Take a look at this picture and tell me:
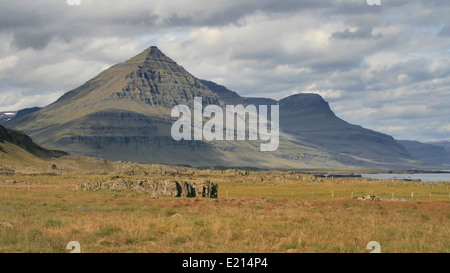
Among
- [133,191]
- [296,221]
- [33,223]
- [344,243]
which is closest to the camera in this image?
[344,243]

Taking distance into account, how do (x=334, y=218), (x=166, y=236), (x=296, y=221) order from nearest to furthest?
(x=166, y=236) → (x=296, y=221) → (x=334, y=218)

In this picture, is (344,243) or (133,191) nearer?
(344,243)

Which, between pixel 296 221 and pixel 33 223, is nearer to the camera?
pixel 33 223

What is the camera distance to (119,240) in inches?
854

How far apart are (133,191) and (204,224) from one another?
45.1 metres
